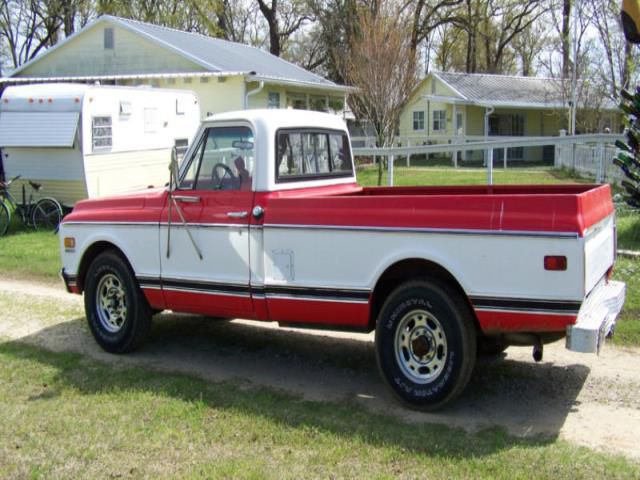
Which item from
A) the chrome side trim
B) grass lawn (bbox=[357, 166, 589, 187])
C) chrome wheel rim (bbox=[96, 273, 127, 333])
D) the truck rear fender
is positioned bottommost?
chrome wheel rim (bbox=[96, 273, 127, 333])

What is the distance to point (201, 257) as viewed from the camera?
21.2 feet

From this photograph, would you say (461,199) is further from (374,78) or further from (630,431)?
(374,78)

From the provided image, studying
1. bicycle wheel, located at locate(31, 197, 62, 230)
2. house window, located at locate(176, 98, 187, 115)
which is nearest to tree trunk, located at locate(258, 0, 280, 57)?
house window, located at locate(176, 98, 187, 115)

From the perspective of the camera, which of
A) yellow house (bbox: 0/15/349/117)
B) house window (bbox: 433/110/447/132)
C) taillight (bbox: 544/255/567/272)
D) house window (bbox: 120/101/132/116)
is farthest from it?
house window (bbox: 433/110/447/132)

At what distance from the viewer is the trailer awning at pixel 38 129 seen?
15078mm

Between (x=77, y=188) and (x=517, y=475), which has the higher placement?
(x=77, y=188)

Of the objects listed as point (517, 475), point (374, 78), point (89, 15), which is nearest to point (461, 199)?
point (517, 475)

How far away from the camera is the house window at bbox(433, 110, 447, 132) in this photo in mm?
40281

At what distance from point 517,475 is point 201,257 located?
3222 mm

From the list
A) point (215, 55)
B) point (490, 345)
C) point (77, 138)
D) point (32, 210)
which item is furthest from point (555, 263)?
point (215, 55)

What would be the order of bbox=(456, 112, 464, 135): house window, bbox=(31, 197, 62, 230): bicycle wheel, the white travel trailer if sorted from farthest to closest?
bbox=(456, 112, 464, 135): house window < bbox=(31, 197, 62, 230): bicycle wheel < the white travel trailer

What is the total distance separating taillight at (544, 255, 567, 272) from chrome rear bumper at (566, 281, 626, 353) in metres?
0.30

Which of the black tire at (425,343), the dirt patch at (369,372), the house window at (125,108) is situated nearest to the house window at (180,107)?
the house window at (125,108)

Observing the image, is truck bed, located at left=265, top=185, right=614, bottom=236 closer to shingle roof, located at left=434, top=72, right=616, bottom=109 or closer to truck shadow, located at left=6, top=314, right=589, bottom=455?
truck shadow, located at left=6, top=314, right=589, bottom=455
